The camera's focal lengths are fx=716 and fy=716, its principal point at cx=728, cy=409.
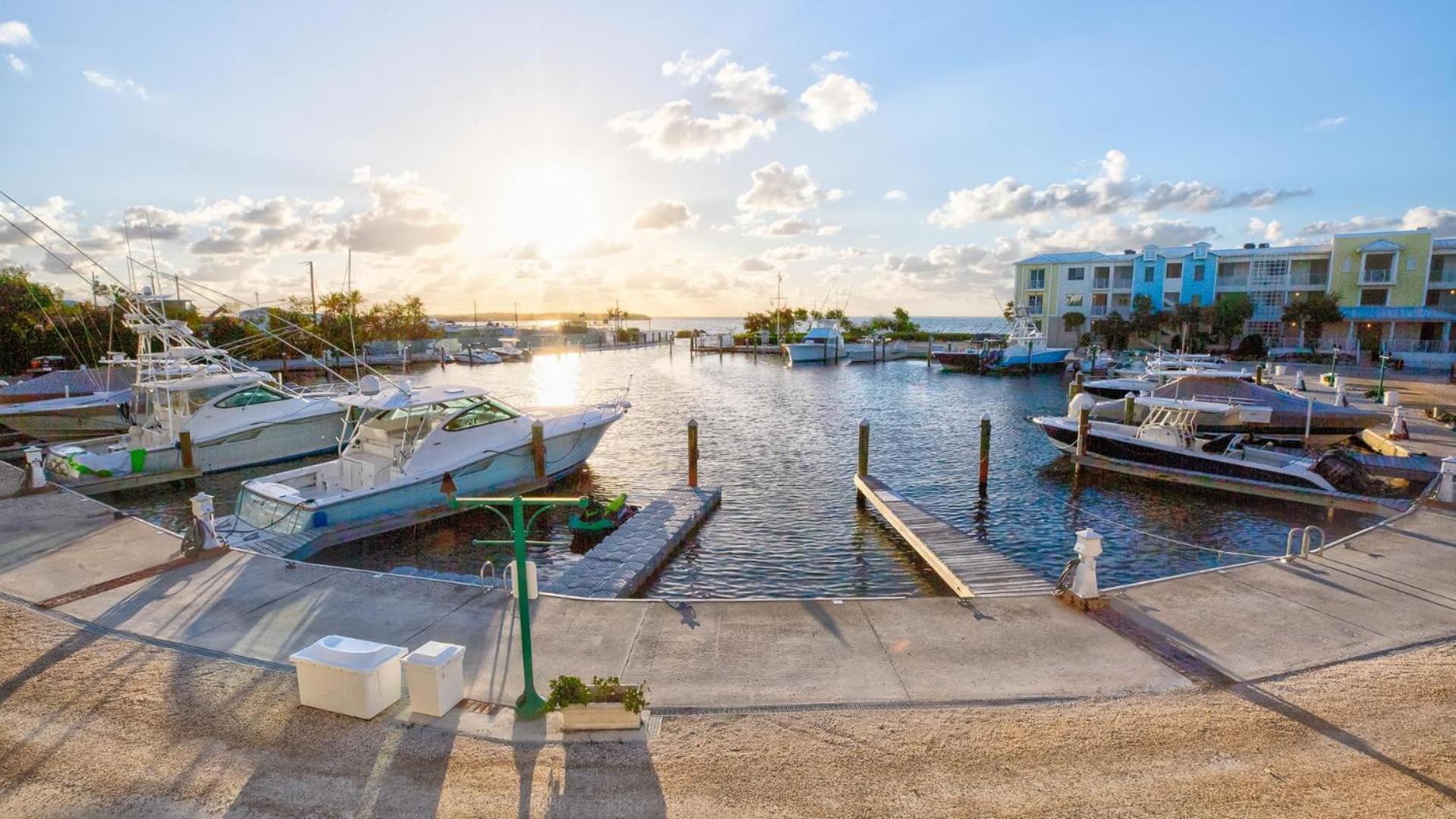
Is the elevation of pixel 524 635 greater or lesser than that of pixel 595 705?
greater

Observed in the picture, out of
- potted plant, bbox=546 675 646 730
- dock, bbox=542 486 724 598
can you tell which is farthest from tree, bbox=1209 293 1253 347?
potted plant, bbox=546 675 646 730

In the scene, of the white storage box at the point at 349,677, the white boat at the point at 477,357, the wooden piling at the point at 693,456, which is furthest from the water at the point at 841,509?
the white boat at the point at 477,357

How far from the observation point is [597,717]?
5957mm

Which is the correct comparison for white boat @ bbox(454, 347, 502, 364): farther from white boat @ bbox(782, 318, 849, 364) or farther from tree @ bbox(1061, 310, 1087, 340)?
tree @ bbox(1061, 310, 1087, 340)

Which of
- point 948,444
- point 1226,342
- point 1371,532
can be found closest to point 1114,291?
point 1226,342

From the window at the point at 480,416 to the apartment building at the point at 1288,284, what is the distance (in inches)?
2008

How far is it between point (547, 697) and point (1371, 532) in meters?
13.0

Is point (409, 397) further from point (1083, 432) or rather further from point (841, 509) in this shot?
point (1083, 432)

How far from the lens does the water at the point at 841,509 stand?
1367 centimetres

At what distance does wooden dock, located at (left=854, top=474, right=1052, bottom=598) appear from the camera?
35.2 ft

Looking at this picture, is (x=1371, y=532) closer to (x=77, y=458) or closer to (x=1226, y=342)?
(x=77, y=458)

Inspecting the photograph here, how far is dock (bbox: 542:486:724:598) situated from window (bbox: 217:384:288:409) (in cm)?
1294

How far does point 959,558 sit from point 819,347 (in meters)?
55.3

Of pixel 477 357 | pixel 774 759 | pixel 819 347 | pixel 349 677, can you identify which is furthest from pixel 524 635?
pixel 477 357
